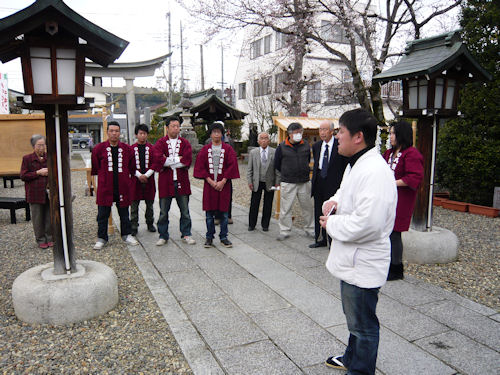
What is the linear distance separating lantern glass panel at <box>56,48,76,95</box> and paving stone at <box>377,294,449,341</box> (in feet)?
12.6

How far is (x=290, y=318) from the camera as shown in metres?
3.65

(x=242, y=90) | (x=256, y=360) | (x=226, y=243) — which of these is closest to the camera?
(x=256, y=360)

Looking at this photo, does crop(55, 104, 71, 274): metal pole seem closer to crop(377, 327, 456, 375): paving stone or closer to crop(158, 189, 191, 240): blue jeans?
crop(158, 189, 191, 240): blue jeans

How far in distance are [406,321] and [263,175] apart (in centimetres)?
386

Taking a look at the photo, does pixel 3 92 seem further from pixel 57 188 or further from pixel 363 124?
pixel 363 124

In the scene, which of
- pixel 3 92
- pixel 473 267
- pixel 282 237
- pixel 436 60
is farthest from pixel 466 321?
pixel 3 92

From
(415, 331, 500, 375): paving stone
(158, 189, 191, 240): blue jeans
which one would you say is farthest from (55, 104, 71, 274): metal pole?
(415, 331, 500, 375): paving stone

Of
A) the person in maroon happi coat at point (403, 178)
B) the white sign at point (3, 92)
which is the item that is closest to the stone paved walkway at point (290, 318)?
the person in maroon happi coat at point (403, 178)

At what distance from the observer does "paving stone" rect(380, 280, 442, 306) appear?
13.4ft

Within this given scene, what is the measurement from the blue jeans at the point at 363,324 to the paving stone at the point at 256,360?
1.93 ft

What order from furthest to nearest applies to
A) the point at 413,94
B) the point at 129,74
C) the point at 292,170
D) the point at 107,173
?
the point at 129,74 < the point at 292,170 < the point at 107,173 < the point at 413,94

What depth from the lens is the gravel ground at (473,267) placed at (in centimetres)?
444

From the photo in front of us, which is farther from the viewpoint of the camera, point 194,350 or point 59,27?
point 59,27

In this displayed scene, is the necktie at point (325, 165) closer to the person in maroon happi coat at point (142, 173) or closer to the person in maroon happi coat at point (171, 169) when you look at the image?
the person in maroon happi coat at point (171, 169)
